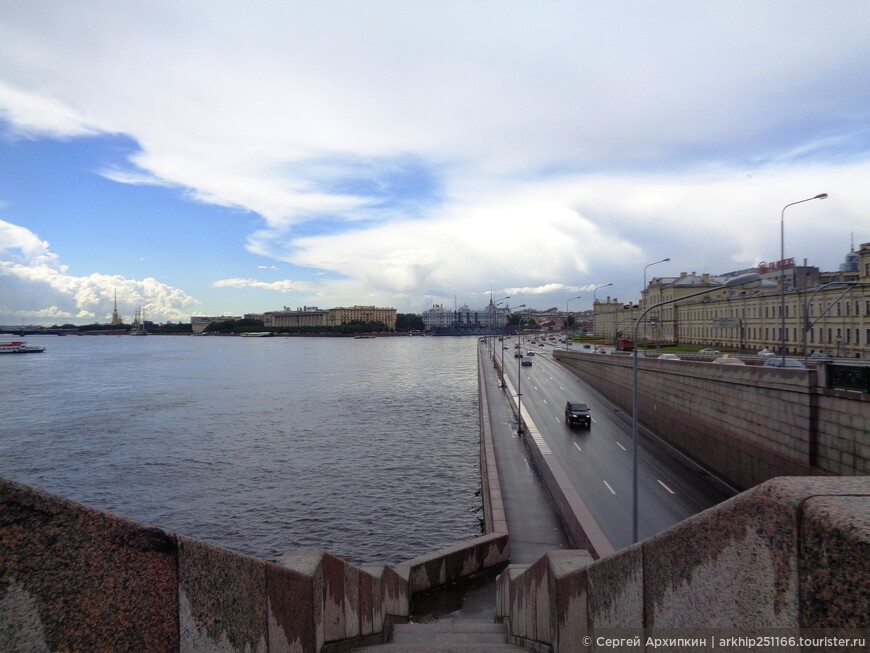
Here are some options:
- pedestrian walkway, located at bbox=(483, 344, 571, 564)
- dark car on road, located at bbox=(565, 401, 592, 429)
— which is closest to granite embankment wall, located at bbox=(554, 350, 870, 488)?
dark car on road, located at bbox=(565, 401, 592, 429)

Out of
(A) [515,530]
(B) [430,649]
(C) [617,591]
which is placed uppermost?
(C) [617,591]

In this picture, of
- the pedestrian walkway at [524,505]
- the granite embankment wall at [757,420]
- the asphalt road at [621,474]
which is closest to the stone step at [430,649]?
the pedestrian walkway at [524,505]

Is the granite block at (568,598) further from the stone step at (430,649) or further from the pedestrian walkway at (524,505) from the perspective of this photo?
the pedestrian walkway at (524,505)

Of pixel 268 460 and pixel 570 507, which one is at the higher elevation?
pixel 570 507

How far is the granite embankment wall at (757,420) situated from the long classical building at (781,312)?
2453 mm

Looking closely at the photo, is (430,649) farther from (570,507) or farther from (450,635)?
(570,507)

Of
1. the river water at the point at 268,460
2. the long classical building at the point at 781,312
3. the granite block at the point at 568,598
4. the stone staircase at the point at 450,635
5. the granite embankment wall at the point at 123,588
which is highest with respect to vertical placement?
the long classical building at the point at 781,312

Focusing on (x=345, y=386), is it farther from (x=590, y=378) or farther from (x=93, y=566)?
(x=93, y=566)

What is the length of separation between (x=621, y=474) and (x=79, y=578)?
2140 cm

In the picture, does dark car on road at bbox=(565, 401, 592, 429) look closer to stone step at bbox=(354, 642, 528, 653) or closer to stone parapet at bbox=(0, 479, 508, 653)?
stone step at bbox=(354, 642, 528, 653)

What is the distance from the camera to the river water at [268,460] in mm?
20188

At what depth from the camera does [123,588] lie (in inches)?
89.9

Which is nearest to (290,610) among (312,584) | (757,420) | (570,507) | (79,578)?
(312,584)

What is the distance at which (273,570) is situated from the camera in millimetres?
3520
